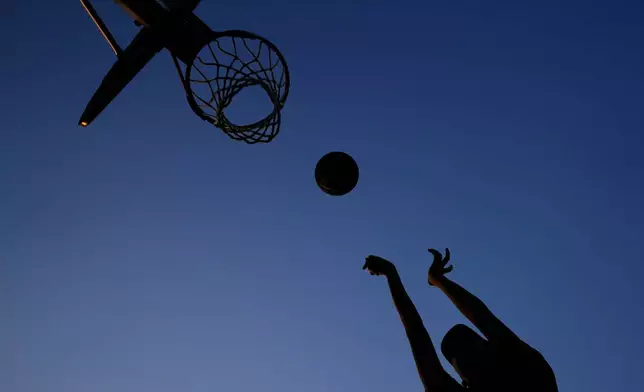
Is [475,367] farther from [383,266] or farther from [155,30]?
[155,30]

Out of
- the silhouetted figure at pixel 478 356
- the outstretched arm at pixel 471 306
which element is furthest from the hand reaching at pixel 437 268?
the silhouetted figure at pixel 478 356

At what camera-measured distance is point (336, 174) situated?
530 centimetres

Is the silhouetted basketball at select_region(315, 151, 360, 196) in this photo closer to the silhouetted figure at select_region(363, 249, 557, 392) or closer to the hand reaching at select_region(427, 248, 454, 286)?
the hand reaching at select_region(427, 248, 454, 286)

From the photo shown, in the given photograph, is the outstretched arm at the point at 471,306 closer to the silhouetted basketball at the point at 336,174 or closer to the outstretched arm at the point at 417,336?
the outstretched arm at the point at 417,336

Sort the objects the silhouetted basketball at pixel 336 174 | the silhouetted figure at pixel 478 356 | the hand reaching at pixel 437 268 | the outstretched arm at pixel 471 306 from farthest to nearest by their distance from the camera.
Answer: the silhouetted basketball at pixel 336 174 < the hand reaching at pixel 437 268 < the outstretched arm at pixel 471 306 < the silhouetted figure at pixel 478 356

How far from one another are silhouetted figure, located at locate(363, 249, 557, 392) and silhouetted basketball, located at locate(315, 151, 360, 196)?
2.89 m

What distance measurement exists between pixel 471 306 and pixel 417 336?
1.13ft

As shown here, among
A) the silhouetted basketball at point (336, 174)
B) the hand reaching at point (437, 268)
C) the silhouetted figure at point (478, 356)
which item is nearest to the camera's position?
the silhouetted figure at point (478, 356)

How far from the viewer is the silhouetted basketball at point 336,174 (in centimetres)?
529

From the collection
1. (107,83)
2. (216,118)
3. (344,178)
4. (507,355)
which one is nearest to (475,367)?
(507,355)

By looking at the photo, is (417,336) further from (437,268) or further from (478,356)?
(437,268)

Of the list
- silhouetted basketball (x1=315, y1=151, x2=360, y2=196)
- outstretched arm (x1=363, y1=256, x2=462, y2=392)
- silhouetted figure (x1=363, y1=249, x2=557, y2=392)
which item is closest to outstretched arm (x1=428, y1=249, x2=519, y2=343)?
silhouetted figure (x1=363, y1=249, x2=557, y2=392)

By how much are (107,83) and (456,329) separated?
560cm

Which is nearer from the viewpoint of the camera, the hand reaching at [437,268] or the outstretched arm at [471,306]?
the outstretched arm at [471,306]
